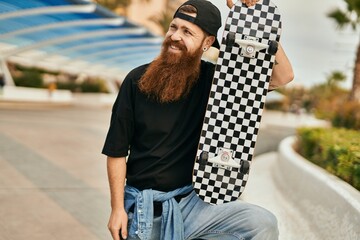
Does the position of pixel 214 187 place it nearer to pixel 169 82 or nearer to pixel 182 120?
pixel 182 120

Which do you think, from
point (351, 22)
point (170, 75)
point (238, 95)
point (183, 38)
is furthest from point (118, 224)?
point (351, 22)

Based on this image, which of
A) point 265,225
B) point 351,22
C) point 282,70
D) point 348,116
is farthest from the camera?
point 351,22

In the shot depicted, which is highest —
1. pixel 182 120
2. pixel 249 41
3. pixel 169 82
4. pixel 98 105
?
pixel 249 41

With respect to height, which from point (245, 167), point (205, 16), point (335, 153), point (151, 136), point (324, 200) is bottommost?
point (324, 200)

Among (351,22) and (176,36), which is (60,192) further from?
(351,22)

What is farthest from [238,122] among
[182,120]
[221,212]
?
[221,212]

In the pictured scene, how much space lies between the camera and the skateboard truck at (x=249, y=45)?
2895mm

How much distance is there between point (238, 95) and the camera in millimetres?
2986

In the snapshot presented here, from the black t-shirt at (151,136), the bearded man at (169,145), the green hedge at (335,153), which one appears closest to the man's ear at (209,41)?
the bearded man at (169,145)

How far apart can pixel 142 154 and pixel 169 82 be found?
17.5 inches

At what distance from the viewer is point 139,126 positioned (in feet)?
9.55

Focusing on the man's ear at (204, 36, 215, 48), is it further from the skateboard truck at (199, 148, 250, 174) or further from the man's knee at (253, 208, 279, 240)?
the man's knee at (253, 208, 279, 240)

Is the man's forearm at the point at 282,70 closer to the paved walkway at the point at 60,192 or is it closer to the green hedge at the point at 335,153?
the green hedge at the point at 335,153

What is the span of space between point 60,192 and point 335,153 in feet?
10.9
